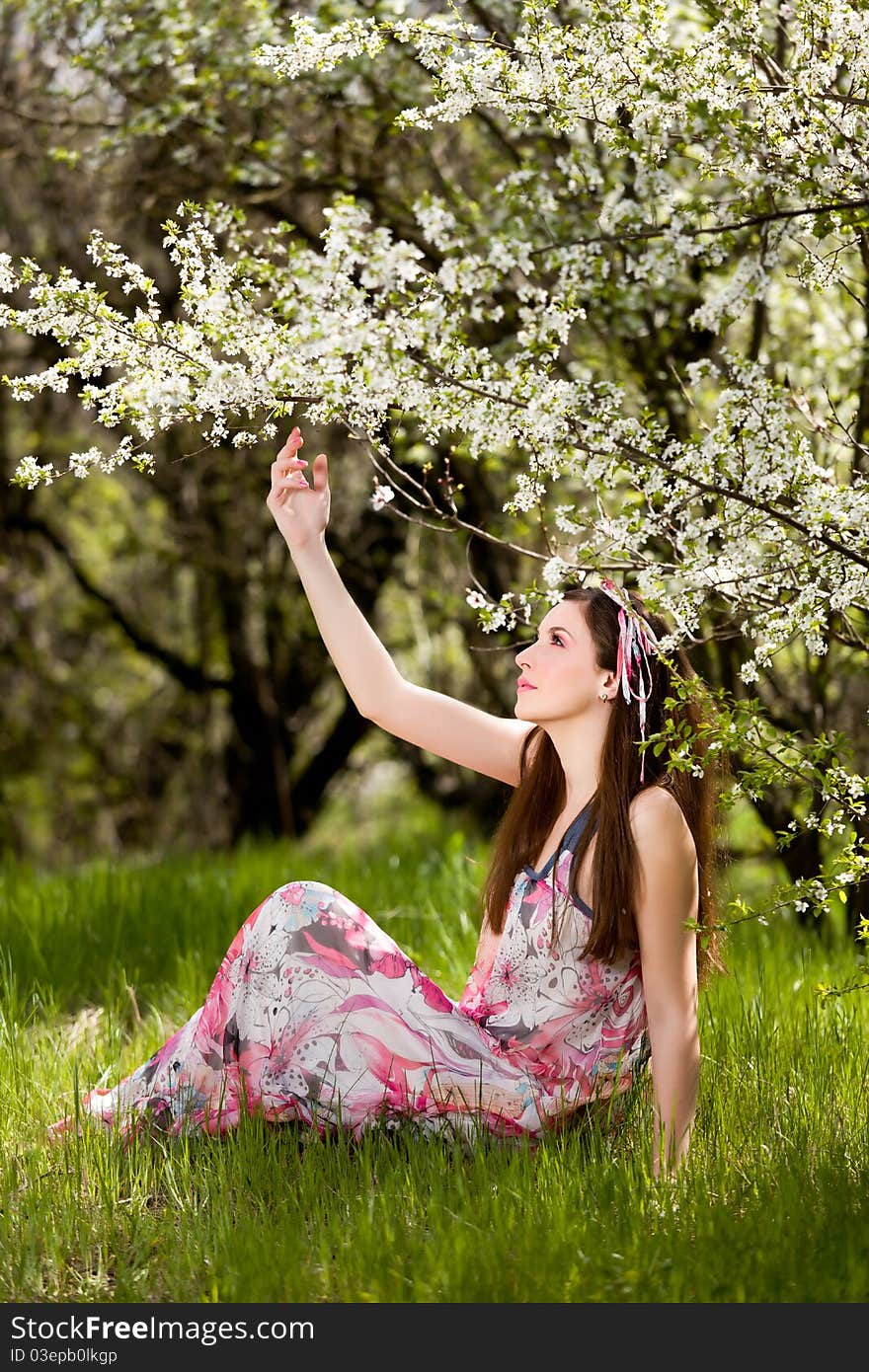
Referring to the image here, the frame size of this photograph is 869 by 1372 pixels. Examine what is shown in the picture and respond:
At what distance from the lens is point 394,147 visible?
4.99 metres

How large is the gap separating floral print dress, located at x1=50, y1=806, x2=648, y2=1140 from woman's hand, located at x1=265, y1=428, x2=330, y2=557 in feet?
2.43

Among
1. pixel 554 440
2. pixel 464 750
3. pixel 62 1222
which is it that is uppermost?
pixel 554 440

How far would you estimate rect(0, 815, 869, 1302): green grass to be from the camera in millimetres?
2271

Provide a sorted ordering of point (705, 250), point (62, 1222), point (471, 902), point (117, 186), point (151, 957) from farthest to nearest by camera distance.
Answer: point (117, 186), point (471, 902), point (151, 957), point (705, 250), point (62, 1222)

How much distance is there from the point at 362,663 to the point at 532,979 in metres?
0.76

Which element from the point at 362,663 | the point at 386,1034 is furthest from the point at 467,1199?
the point at 362,663

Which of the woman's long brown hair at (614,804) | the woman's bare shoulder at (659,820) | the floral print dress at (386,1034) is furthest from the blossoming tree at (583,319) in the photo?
the floral print dress at (386,1034)

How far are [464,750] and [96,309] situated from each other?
1.21 m

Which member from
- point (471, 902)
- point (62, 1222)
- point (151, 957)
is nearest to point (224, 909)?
point (151, 957)

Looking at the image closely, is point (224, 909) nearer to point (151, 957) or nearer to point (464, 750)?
point (151, 957)

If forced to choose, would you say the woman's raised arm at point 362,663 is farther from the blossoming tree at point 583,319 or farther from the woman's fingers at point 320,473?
the blossoming tree at point 583,319

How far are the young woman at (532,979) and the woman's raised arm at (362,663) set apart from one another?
0.04 ft

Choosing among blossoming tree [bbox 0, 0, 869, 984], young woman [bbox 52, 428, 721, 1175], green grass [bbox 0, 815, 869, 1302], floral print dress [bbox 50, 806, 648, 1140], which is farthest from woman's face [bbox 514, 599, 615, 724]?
green grass [bbox 0, 815, 869, 1302]

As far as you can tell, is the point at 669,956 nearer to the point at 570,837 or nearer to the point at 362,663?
the point at 570,837
